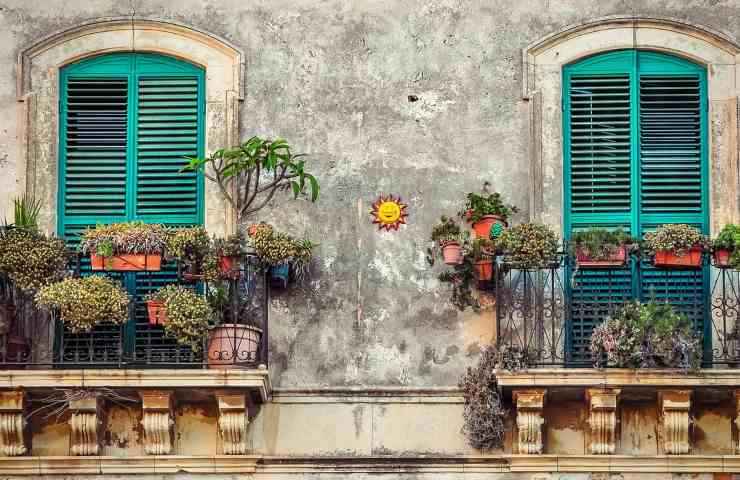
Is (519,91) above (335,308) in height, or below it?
above

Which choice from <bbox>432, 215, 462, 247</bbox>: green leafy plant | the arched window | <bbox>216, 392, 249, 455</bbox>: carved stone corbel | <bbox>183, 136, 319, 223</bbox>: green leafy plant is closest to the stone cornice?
<bbox>216, 392, 249, 455</bbox>: carved stone corbel

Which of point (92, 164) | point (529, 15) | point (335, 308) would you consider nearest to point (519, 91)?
point (529, 15)

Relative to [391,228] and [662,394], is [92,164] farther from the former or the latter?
[662,394]

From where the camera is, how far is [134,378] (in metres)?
17.8

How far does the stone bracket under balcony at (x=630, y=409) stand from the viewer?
1777 cm

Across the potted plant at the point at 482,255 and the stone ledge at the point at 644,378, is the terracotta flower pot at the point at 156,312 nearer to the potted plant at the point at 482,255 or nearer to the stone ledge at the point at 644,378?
the potted plant at the point at 482,255

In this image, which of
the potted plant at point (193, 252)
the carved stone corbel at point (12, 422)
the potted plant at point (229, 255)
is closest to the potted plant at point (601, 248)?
the potted plant at point (229, 255)

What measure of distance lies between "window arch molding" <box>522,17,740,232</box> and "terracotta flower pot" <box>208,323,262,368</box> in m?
2.51

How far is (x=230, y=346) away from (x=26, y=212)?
2.03 metres

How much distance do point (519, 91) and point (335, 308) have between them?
2297 millimetres

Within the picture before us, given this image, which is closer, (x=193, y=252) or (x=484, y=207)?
(x=193, y=252)

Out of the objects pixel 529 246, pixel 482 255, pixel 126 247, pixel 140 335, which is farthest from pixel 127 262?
pixel 529 246

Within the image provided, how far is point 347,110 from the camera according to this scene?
754 inches

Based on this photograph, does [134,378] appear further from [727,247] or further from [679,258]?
[727,247]
